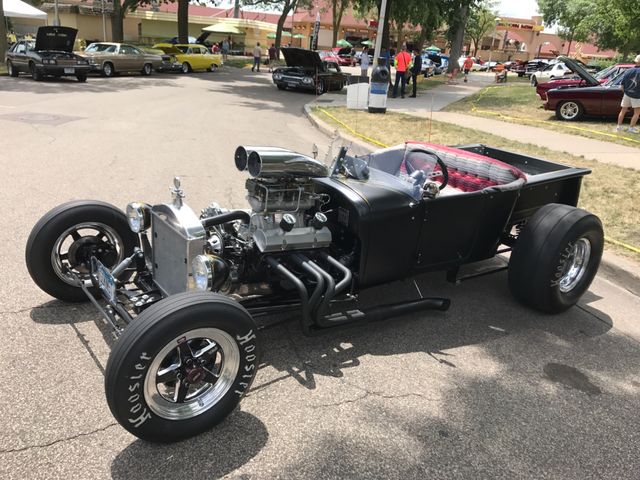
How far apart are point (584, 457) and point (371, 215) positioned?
1930 mm

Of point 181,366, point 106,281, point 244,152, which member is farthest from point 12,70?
point 181,366

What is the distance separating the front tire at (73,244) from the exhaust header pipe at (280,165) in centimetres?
135

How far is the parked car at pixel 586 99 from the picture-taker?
1413cm

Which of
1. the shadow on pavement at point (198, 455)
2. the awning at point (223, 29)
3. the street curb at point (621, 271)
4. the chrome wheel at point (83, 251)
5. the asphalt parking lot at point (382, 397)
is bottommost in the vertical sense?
the shadow on pavement at point (198, 455)

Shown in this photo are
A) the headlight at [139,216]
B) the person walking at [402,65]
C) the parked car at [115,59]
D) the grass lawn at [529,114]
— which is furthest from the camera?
the parked car at [115,59]

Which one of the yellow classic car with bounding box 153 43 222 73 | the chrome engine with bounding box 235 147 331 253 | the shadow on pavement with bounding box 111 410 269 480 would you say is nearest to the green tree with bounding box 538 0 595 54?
the yellow classic car with bounding box 153 43 222 73

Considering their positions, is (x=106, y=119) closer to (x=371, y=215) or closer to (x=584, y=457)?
(x=371, y=215)

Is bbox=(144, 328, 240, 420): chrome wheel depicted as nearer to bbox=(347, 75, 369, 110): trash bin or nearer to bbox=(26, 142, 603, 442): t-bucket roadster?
bbox=(26, 142, 603, 442): t-bucket roadster

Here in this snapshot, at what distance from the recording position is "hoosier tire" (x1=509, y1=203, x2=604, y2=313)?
13.8ft

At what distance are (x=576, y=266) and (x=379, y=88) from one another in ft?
34.9

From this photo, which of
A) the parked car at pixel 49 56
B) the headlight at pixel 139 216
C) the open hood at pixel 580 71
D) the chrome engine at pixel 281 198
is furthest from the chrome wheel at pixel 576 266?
the parked car at pixel 49 56

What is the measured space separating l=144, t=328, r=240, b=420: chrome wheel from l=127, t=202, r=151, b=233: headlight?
120cm

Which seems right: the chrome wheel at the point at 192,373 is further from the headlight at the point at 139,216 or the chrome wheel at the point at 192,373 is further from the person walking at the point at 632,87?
the person walking at the point at 632,87

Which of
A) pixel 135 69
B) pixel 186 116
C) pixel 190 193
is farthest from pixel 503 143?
pixel 135 69
